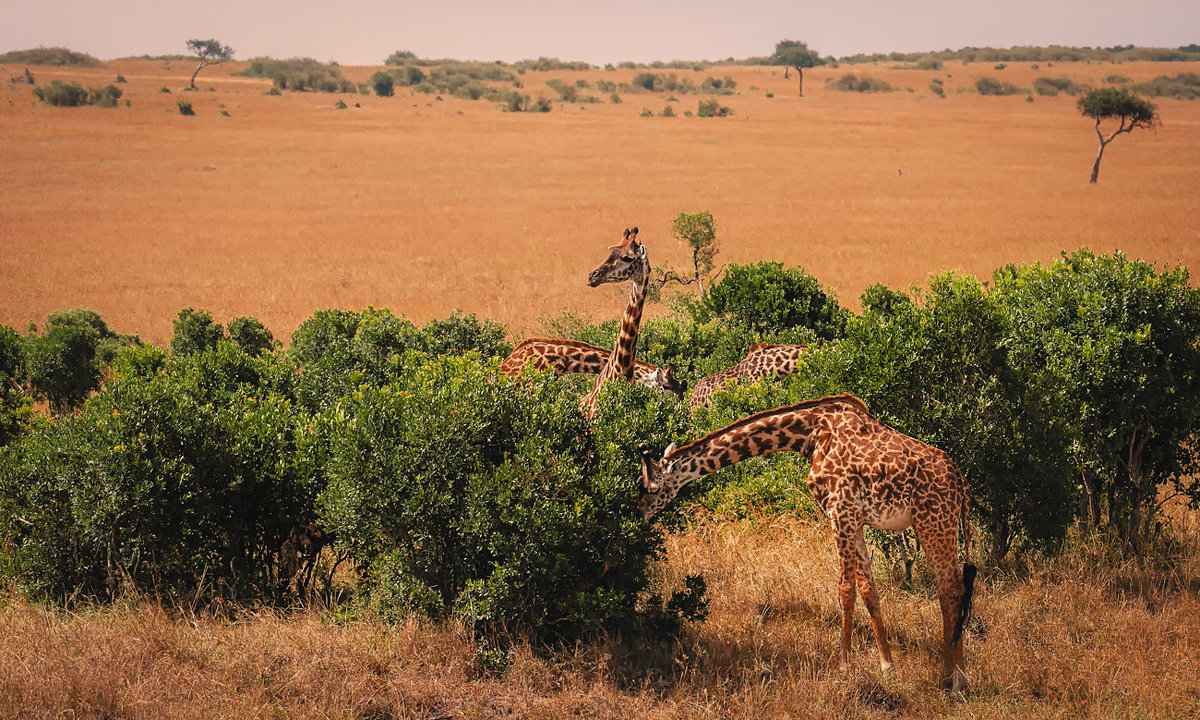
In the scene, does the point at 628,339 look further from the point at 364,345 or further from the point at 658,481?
the point at 364,345

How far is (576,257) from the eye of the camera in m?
36.4

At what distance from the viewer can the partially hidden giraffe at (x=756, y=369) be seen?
43.8ft

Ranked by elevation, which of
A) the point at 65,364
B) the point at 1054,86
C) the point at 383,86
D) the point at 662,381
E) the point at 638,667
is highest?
the point at 1054,86

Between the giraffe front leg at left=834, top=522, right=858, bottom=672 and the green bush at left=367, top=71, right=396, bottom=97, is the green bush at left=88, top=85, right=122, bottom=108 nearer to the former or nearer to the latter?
the green bush at left=367, top=71, right=396, bottom=97

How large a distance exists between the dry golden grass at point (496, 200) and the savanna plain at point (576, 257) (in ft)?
0.87

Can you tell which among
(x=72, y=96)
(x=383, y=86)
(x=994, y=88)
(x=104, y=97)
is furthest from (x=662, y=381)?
(x=994, y=88)

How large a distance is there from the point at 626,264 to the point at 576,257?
79.3ft

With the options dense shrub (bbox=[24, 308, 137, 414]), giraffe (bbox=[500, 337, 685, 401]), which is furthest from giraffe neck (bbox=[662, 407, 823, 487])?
dense shrub (bbox=[24, 308, 137, 414])

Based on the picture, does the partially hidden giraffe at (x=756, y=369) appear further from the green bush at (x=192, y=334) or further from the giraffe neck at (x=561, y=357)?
the green bush at (x=192, y=334)

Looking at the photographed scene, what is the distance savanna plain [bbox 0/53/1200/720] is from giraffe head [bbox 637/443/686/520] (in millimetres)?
1117

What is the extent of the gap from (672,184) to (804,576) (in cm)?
4691

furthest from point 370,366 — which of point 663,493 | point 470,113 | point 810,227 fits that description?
point 470,113

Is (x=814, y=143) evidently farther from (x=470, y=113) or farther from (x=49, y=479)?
(x=49, y=479)

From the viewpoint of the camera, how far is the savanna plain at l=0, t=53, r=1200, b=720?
7316mm
